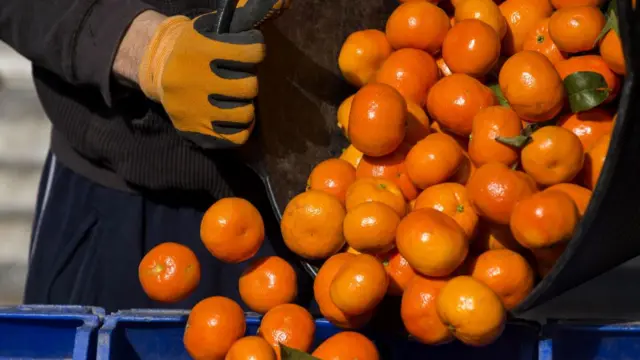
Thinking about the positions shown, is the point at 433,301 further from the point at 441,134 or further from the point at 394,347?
the point at 441,134

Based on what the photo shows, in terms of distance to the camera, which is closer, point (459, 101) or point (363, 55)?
point (459, 101)

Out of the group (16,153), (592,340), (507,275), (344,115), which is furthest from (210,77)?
(16,153)

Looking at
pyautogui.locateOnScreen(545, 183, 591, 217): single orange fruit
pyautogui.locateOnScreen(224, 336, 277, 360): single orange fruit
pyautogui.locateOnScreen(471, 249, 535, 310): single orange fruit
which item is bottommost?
pyautogui.locateOnScreen(224, 336, 277, 360): single orange fruit

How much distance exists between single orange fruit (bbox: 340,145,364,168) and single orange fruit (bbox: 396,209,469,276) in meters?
0.25

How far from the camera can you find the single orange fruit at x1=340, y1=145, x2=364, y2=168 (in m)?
1.36

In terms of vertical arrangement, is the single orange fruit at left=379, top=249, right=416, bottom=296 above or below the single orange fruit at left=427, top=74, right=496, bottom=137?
below

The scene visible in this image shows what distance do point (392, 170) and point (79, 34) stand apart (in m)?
0.62

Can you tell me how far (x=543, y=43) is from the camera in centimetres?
133

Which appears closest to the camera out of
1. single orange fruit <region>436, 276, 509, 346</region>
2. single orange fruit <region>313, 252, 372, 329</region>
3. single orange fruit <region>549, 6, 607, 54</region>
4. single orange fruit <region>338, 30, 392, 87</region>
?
single orange fruit <region>436, 276, 509, 346</region>

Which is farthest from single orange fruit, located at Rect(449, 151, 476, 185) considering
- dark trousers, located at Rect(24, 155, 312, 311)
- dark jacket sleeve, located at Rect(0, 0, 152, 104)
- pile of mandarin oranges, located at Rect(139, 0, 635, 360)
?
dark jacket sleeve, located at Rect(0, 0, 152, 104)

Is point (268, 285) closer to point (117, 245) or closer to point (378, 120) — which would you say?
point (378, 120)

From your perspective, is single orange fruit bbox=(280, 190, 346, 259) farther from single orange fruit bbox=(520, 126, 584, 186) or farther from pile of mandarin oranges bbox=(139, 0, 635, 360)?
single orange fruit bbox=(520, 126, 584, 186)

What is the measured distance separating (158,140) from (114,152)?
0.09 meters

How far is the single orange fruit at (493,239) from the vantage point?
3.90 ft
